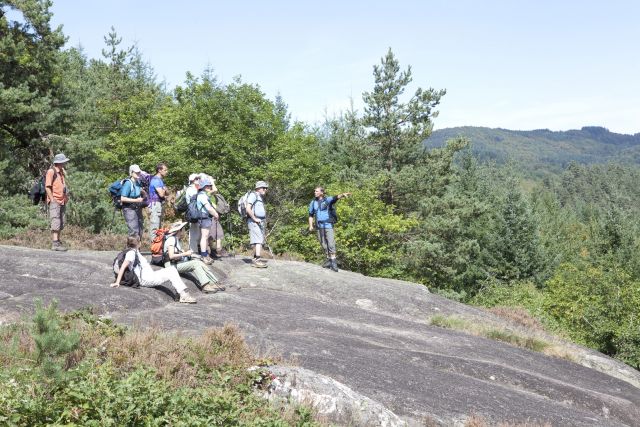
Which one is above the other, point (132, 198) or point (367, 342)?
point (132, 198)

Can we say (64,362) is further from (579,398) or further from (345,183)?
(345,183)

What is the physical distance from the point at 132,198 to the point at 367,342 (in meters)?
6.02

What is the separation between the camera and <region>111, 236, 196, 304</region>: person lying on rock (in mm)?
10047

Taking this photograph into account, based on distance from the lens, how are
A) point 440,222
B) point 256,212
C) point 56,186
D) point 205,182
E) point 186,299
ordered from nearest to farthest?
point 186,299
point 56,186
point 205,182
point 256,212
point 440,222

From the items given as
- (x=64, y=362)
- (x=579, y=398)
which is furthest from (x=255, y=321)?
(x=579, y=398)

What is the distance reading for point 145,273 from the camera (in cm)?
1032

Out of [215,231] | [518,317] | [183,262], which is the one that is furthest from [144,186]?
[518,317]

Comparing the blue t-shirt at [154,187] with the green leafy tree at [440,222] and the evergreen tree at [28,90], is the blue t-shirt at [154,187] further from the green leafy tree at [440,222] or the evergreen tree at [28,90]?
the green leafy tree at [440,222]

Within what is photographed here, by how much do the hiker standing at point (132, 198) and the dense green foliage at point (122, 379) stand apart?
544 cm

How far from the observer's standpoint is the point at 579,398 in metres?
8.91

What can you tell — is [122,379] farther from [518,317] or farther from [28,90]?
[28,90]

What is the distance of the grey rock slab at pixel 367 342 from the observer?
7492mm

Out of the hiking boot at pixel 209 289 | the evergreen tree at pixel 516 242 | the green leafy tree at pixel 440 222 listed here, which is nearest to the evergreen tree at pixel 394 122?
the green leafy tree at pixel 440 222

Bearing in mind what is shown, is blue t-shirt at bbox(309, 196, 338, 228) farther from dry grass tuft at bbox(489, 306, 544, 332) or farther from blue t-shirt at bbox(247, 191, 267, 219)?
dry grass tuft at bbox(489, 306, 544, 332)
